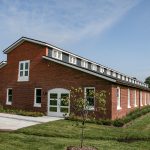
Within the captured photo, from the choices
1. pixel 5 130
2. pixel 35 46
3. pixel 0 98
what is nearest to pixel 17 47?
pixel 35 46

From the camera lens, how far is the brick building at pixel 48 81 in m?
23.8

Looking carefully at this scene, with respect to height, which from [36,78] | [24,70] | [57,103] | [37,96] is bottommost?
[57,103]

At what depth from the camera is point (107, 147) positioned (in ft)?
42.7

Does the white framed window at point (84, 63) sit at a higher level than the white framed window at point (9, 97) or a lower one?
higher

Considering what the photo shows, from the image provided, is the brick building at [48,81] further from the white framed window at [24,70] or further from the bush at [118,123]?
the bush at [118,123]

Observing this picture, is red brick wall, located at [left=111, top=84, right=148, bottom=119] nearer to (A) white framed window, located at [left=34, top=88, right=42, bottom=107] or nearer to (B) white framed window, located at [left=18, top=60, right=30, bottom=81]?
(A) white framed window, located at [left=34, top=88, right=42, bottom=107]

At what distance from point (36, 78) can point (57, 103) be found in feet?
12.7

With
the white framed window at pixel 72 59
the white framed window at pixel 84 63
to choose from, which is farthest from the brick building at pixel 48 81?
Answer: the white framed window at pixel 84 63

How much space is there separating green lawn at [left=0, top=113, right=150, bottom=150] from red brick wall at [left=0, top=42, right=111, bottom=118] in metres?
5.92

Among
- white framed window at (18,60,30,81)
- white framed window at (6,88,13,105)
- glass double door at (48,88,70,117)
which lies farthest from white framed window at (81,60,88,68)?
glass double door at (48,88,70,117)

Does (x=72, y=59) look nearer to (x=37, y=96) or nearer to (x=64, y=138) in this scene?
(x=37, y=96)

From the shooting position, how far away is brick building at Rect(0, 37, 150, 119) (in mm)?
23766

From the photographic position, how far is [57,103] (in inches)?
1030

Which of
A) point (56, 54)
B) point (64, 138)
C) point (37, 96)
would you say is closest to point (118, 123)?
point (64, 138)
